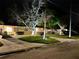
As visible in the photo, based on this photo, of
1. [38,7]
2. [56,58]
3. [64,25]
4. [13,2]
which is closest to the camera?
[56,58]

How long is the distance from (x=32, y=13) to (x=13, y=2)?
41.9 ft

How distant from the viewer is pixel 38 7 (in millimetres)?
35500

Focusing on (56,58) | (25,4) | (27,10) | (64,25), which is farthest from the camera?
(64,25)

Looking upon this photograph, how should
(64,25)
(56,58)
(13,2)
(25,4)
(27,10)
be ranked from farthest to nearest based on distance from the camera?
(64,25) → (13,2) → (25,4) → (27,10) → (56,58)

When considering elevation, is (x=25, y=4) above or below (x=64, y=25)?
above

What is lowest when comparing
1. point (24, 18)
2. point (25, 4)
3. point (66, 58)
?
point (66, 58)

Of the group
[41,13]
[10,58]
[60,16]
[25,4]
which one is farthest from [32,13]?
[10,58]

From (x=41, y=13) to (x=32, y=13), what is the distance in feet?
6.04

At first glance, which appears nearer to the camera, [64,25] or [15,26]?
[15,26]

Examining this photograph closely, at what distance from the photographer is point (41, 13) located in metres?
37.6

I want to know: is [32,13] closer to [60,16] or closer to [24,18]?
[24,18]

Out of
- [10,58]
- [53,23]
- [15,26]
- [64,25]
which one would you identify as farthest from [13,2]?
[10,58]

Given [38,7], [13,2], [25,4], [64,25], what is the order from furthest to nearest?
[64,25], [13,2], [25,4], [38,7]

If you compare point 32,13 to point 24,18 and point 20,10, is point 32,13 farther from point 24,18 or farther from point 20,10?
point 20,10
